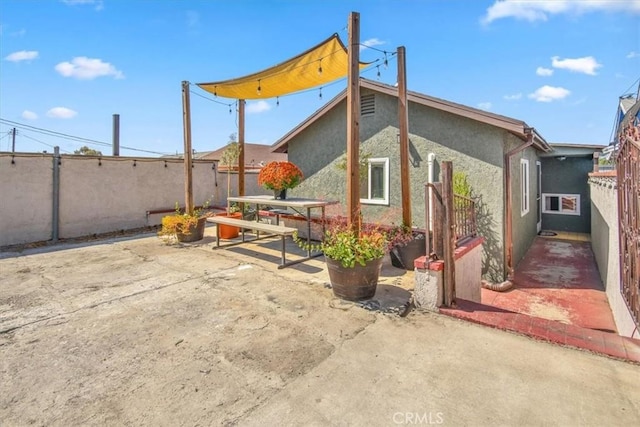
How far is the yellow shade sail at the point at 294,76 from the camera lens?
20.3 ft

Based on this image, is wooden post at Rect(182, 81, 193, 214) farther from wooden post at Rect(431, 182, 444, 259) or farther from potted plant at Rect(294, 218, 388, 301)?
wooden post at Rect(431, 182, 444, 259)

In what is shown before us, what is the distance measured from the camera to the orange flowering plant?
23.5 ft

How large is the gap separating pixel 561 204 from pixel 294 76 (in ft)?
42.9

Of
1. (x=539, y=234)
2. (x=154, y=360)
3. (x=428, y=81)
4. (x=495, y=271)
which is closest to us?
(x=154, y=360)

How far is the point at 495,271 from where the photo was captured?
7.09 meters

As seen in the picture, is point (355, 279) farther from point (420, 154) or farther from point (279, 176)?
point (420, 154)

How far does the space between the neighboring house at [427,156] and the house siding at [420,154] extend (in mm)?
19

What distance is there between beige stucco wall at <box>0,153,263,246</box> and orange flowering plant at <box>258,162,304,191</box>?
573cm

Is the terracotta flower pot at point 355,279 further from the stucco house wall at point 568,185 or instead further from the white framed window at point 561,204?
the white framed window at point 561,204

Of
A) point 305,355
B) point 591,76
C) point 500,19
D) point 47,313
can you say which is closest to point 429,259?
point 305,355

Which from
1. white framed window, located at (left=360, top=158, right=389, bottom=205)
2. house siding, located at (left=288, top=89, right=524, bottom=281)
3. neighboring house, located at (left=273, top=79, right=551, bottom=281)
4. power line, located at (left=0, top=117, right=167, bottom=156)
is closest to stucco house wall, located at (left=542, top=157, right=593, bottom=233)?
neighboring house, located at (left=273, top=79, right=551, bottom=281)

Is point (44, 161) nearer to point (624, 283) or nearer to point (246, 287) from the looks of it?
point (246, 287)

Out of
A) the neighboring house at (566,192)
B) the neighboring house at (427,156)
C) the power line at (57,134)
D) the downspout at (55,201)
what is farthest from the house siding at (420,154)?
the power line at (57,134)

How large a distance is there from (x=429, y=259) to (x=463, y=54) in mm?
9817
